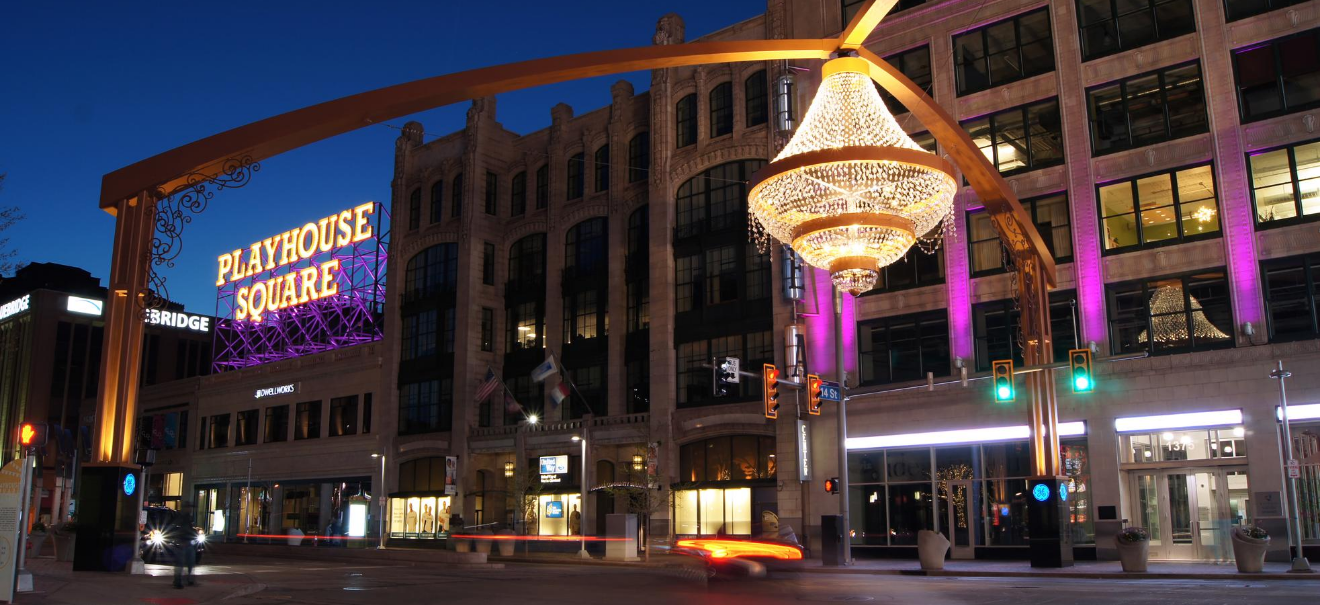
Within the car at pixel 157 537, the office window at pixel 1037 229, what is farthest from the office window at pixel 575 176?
the car at pixel 157 537

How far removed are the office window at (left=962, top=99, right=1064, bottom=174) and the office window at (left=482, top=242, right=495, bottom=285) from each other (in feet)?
103

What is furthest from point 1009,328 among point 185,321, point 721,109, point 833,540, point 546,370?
point 185,321

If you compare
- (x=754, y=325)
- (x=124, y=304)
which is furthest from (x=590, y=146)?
(x=124, y=304)

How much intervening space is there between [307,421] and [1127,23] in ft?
187

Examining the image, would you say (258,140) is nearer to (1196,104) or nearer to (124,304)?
(124,304)

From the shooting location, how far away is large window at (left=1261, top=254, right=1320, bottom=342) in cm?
3297

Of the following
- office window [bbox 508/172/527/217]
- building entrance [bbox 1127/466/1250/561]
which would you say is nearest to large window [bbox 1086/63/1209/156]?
building entrance [bbox 1127/466/1250/561]

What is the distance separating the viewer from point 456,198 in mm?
64875

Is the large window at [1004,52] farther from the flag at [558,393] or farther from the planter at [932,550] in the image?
the flag at [558,393]

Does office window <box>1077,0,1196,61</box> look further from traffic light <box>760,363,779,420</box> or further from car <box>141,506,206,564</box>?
car <box>141,506,206,564</box>

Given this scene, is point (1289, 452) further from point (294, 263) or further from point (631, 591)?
point (294, 263)

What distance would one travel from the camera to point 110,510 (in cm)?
2242

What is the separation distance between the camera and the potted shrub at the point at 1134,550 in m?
28.7

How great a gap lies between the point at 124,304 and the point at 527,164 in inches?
1592
